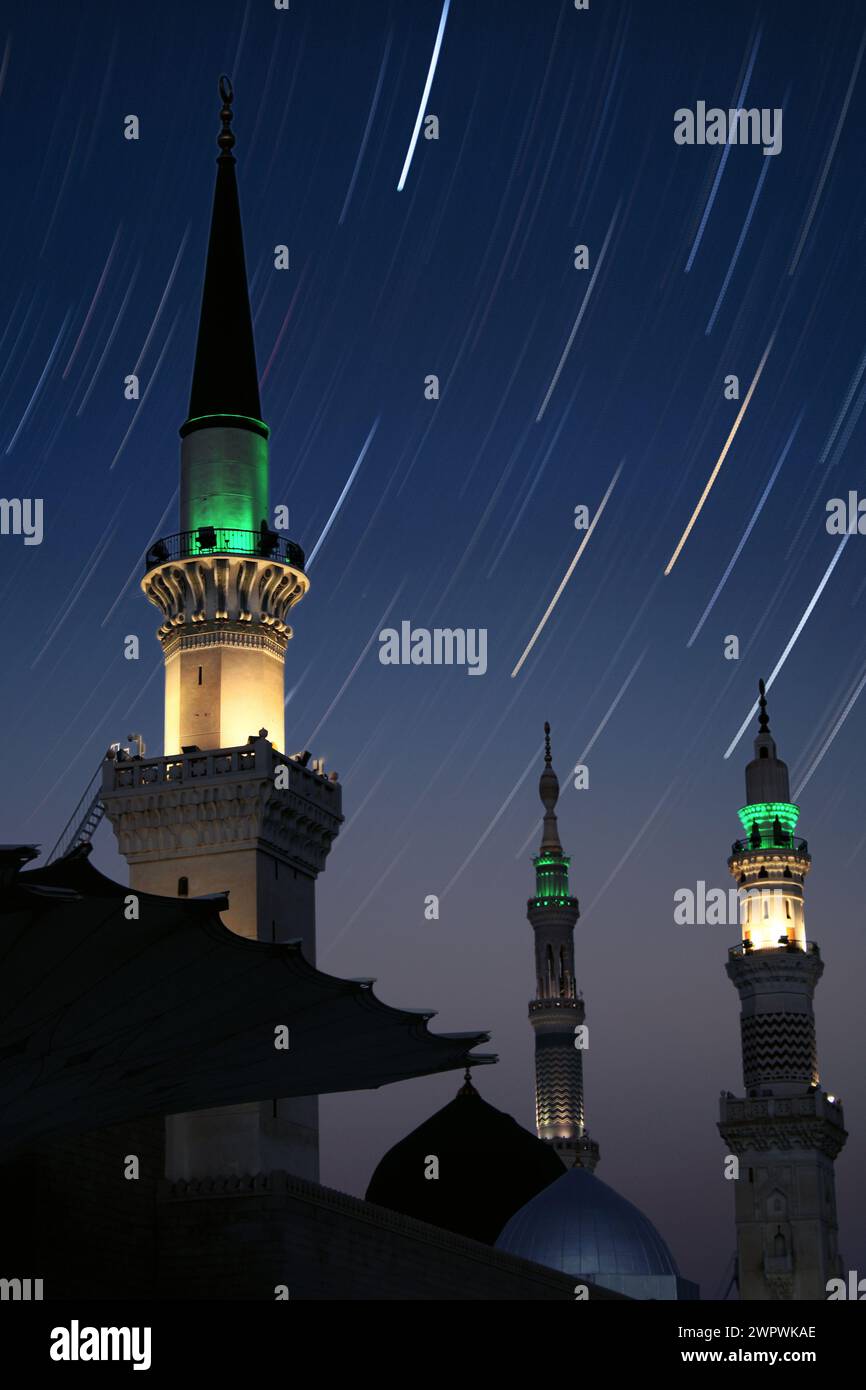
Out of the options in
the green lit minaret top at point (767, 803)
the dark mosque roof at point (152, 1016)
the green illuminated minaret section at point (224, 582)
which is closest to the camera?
the dark mosque roof at point (152, 1016)

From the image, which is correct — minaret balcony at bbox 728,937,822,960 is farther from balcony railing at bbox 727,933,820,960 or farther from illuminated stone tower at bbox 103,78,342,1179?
illuminated stone tower at bbox 103,78,342,1179

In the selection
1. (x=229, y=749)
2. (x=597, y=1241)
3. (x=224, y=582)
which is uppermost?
(x=224, y=582)

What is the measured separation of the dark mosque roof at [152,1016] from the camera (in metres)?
24.3

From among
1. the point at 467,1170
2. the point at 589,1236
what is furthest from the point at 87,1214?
the point at 467,1170

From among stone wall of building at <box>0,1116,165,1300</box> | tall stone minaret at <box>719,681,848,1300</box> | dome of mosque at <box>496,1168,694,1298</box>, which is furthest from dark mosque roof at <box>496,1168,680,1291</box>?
stone wall of building at <box>0,1116,165,1300</box>

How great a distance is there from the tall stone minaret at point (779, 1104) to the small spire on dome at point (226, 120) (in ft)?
96.8

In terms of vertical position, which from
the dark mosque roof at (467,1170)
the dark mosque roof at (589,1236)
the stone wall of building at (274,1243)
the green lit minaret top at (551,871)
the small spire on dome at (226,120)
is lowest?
the stone wall of building at (274,1243)

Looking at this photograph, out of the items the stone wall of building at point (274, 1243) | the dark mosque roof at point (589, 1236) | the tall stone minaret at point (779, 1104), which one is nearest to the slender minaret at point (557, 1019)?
the tall stone minaret at point (779, 1104)

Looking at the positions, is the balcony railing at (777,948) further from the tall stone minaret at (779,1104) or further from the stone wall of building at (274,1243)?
the stone wall of building at (274,1243)

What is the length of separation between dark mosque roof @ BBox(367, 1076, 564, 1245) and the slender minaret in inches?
105

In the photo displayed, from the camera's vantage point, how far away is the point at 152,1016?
1091 inches

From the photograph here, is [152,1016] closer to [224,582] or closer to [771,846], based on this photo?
[224,582]

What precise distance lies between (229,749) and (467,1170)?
3522cm

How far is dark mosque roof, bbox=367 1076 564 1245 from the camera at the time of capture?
70.8 m
